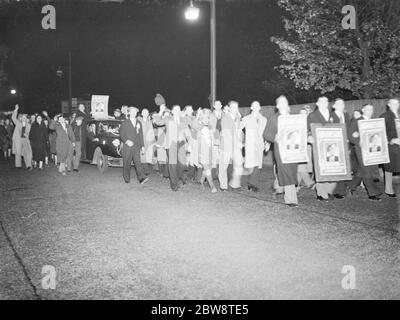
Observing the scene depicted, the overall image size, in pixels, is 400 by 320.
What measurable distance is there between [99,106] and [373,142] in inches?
477

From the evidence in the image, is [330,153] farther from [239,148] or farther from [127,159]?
[127,159]

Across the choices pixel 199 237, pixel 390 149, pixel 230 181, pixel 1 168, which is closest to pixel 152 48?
pixel 1 168

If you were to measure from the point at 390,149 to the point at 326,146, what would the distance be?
1.52m

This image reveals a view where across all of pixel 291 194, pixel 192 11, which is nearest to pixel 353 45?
pixel 192 11

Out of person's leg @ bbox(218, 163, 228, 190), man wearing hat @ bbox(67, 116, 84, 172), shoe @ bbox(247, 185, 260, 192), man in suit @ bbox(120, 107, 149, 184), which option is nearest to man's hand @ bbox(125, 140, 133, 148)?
man in suit @ bbox(120, 107, 149, 184)

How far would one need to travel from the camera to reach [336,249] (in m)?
5.80

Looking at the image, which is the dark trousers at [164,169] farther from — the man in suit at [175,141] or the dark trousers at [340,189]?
the dark trousers at [340,189]

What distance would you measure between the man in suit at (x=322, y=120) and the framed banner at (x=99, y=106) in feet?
37.2

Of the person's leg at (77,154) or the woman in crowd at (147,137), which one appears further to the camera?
the person's leg at (77,154)

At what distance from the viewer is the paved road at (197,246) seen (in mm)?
4543

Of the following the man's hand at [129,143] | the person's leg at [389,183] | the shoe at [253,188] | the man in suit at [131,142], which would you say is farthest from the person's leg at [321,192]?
the man's hand at [129,143]

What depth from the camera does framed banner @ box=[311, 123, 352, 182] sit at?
8.74 m

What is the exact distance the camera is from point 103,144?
15016mm
